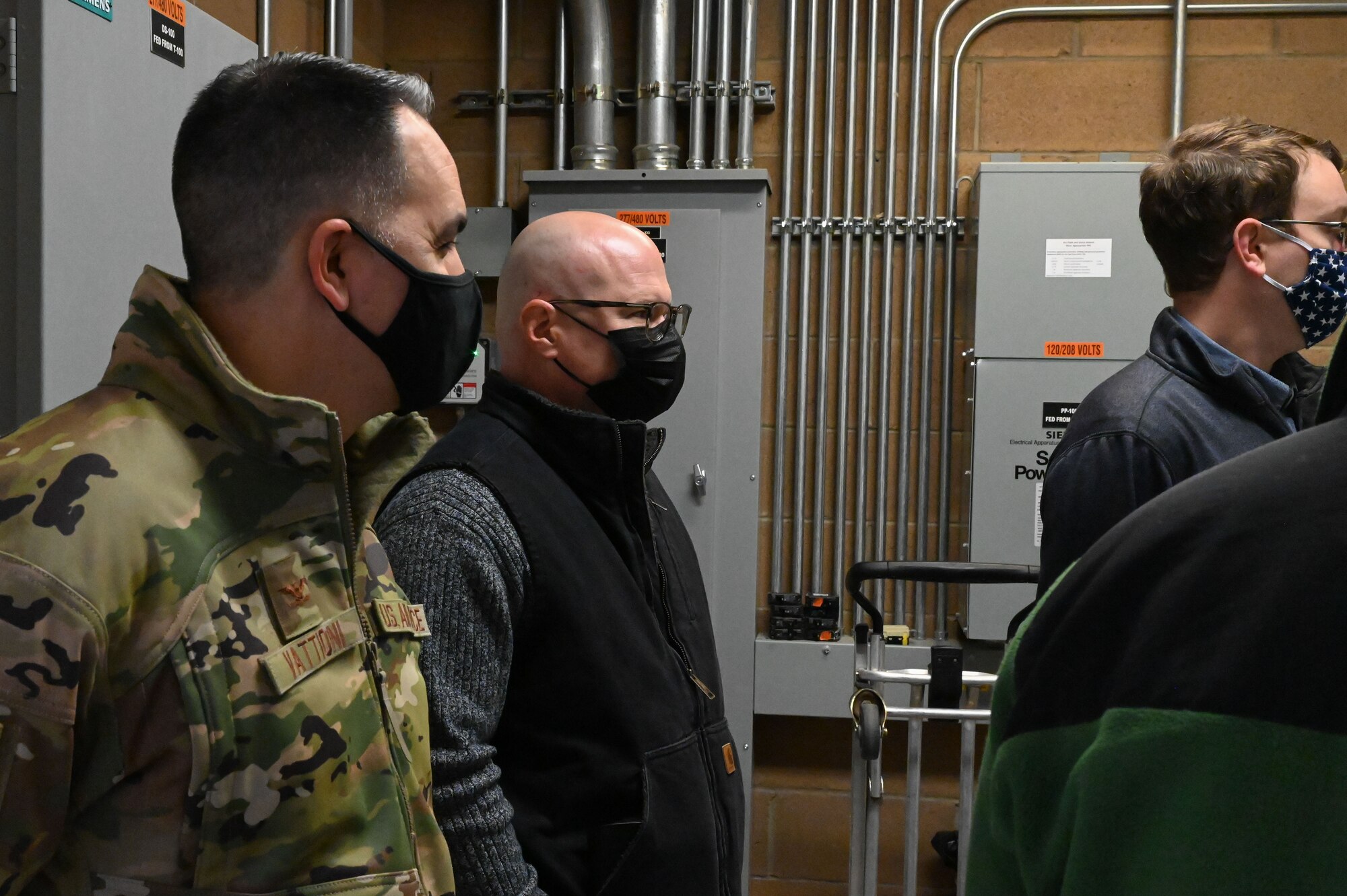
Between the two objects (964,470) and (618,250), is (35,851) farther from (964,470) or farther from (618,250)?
(964,470)

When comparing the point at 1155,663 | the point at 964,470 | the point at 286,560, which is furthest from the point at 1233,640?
the point at 964,470

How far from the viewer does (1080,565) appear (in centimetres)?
45

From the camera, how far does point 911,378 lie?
10.3 ft

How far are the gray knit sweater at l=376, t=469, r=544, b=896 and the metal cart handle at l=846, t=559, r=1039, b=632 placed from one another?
0.94 m

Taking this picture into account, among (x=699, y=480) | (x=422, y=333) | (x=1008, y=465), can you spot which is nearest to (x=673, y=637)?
(x=422, y=333)

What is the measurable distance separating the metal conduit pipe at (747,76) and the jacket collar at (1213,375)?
1.83 metres

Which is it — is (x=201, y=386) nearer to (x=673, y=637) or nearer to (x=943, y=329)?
(x=673, y=637)

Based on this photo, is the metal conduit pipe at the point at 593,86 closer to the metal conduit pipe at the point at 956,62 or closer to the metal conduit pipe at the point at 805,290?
the metal conduit pipe at the point at 805,290

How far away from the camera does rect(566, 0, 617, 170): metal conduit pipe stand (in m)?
3.09

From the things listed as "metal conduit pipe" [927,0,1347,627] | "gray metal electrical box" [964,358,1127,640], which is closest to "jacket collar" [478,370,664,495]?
"gray metal electrical box" [964,358,1127,640]

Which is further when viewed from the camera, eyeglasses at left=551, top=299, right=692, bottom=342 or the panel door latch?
the panel door latch

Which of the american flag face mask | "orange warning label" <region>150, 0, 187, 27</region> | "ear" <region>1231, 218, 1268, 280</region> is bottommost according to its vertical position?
the american flag face mask

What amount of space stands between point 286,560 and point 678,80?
9.03 ft

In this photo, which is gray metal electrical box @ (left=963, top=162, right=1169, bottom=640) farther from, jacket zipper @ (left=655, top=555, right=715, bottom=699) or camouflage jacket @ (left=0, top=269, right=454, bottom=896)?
camouflage jacket @ (left=0, top=269, right=454, bottom=896)
